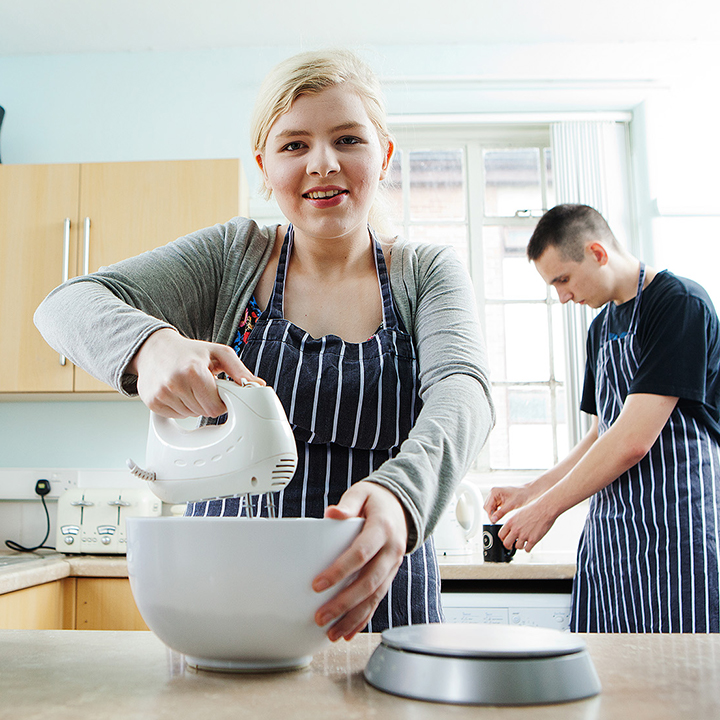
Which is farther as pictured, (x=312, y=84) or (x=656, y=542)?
(x=656, y=542)

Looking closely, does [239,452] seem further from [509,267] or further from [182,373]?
[509,267]

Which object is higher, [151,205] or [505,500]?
[151,205]

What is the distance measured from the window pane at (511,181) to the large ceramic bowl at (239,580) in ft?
8.83

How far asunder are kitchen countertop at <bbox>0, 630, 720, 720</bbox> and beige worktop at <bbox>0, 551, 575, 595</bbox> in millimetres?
1325

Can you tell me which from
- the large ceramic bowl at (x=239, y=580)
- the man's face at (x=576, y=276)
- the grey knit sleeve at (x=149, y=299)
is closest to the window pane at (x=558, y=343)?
the man's face at (x=576, y=276)

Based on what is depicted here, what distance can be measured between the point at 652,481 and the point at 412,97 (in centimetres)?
182

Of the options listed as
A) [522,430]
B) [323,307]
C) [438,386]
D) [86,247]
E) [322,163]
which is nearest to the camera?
[438,386]

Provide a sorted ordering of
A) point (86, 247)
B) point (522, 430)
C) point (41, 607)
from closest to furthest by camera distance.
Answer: point (41, 607) → point (86, 247) → point (522, 430)

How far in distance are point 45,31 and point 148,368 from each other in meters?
2.69

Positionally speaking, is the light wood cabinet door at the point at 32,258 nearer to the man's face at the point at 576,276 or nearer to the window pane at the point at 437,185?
the window pane at the point at 437,185

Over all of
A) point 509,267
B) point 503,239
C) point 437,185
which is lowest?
point 509,267

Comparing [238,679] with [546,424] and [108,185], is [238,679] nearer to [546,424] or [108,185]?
[108,185]

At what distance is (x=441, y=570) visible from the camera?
194cm

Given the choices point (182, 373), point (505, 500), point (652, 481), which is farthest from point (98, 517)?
point (182, 373)
